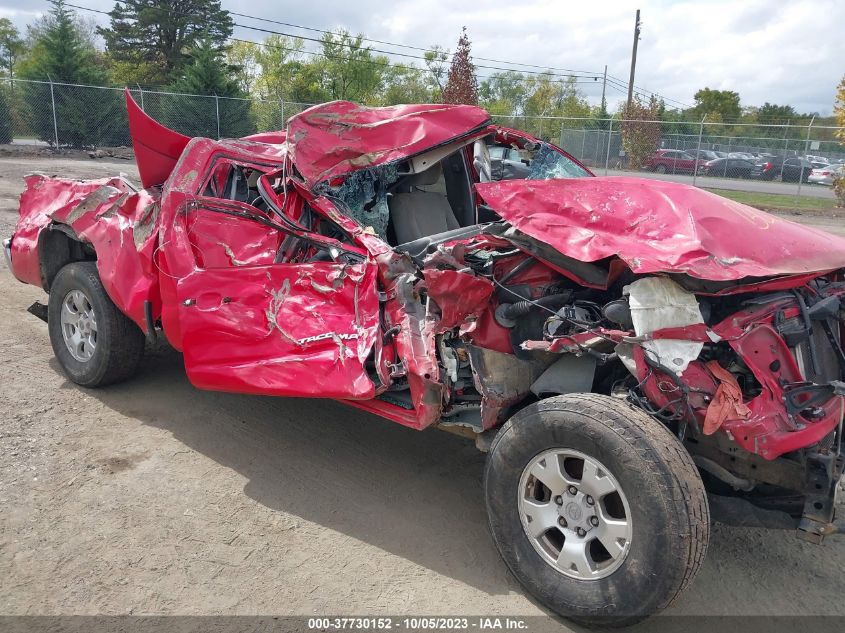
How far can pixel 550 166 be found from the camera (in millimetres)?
5160

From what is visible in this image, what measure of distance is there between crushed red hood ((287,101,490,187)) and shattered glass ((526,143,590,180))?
1.00 meters

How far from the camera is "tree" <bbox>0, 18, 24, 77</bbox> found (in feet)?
194

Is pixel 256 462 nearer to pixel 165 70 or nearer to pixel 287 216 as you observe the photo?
pixel 287 216

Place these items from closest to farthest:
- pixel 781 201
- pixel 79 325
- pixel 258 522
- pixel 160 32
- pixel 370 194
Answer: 1. pixel 258 522
2. pixel 370 194
3. pixel 79 325
4. pixel 781 201
5. pixel 160 32

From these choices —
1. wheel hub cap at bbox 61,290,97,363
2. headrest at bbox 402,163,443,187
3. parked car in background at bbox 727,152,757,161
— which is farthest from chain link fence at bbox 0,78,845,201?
headrest at bbox 402,163,443,187

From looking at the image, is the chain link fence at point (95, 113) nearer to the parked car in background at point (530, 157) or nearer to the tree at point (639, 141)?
the tree at point (639, 141)

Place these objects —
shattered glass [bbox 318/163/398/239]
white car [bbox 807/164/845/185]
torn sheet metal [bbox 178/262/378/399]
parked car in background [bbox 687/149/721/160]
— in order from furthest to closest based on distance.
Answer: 1. parked car in background [bbox 687/149/721/160]
2. white car [bbox 807/164/845/185]
3. shattered glass [bbox 318/163/398/239]
4. torn sheet metal [bbox 178/262/378/399]

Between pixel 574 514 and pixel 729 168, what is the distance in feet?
88.9

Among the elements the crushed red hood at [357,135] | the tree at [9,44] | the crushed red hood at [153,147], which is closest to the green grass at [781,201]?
the crushed red hood at [357,135]

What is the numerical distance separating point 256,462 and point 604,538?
86.3 inches

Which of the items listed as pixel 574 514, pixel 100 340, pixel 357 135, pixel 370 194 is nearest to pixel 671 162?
pixel 370 194

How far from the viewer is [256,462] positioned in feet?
13.4

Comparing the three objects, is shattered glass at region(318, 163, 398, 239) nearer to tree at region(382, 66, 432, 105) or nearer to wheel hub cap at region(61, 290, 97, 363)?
wheel hub cap at region(61, 290, 97, 363)

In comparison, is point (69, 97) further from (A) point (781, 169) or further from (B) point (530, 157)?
(A) point (781, 169)
